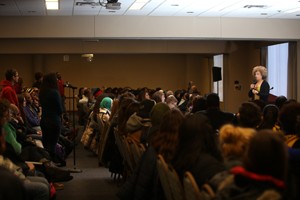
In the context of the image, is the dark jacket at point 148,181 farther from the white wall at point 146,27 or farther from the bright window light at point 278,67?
the bright window light at point 278,67

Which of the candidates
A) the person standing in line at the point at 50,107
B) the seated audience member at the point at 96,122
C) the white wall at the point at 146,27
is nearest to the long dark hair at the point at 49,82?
the person standing in line at the point at 50,107

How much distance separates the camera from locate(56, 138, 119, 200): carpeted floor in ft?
19.2

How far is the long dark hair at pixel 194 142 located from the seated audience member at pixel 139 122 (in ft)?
7.20

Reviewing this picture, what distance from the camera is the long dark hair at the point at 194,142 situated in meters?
3.08

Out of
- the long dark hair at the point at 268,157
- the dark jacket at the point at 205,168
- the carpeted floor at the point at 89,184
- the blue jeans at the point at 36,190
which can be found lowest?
the carpeted floor at the point at 89,184

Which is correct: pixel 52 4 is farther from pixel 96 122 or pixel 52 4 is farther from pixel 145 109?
pixel 145 109

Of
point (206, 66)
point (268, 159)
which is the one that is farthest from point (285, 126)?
point (206, 66)

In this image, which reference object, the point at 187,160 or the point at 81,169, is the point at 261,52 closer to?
the point at 81,169

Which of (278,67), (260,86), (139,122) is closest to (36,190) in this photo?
(139,122)

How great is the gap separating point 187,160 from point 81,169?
4.86 meters

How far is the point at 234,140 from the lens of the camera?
295 centimetres

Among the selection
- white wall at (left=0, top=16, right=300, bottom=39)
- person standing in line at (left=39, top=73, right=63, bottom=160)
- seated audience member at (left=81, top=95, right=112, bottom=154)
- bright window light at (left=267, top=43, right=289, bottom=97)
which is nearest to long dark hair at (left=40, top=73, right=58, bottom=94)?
person standing in line at (left=39, top=73, right=63, bottom=160)

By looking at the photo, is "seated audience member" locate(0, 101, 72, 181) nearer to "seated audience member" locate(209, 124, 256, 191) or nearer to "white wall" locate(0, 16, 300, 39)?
"seated audience member" locate(209, 124, 256, 191)

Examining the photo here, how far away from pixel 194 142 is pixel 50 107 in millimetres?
3957
